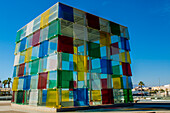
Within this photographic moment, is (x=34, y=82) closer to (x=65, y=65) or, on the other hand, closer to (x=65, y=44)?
(x=65, y=65)

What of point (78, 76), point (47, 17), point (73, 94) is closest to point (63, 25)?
point (47, 17)

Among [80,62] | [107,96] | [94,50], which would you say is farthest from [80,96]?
[94,50]

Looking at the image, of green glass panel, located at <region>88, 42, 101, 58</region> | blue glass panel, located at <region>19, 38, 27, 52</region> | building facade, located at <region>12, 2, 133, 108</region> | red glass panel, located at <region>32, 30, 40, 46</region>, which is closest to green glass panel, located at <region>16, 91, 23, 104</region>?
building facade, located at <region>12, 2, 133, 108</region>

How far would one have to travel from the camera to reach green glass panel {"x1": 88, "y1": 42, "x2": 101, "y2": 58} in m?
19.6

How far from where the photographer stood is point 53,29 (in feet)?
58.5

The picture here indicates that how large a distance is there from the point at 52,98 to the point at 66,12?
10100 millimetres

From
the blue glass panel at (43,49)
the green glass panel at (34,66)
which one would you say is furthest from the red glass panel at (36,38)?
the green glass panel at (34,66)

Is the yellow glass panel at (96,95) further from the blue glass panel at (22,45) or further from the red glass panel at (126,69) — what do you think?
the blue glass panel at (22,45)

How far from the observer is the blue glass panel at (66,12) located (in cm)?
1773

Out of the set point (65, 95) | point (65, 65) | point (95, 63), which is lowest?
point (65, 95)

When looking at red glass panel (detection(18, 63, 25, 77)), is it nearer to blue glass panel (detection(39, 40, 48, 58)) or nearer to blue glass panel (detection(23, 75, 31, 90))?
blue glass panel (detection(23, 75, 31, 90))

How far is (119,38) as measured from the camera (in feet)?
78.9

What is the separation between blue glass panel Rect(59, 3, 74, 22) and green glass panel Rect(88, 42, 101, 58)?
4103 millimetres

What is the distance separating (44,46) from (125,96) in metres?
13.5
